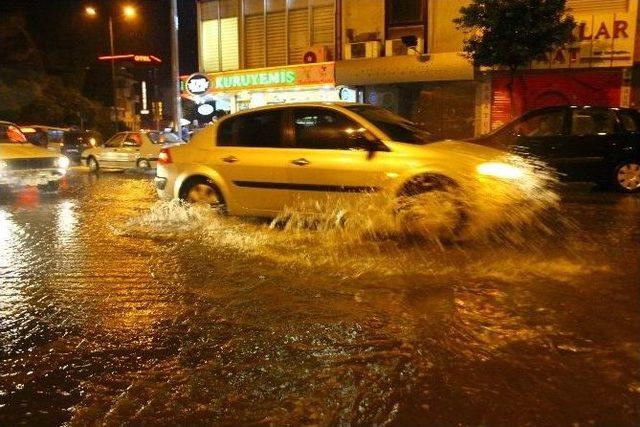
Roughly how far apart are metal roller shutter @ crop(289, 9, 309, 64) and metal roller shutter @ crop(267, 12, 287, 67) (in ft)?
0.87

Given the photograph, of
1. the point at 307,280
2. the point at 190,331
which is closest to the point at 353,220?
the point at 307,280

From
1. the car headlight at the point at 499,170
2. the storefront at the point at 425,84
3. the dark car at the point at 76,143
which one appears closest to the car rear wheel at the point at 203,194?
the car headlight at the point at 499,170

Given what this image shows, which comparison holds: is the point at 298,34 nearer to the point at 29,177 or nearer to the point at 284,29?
the point at 284,29

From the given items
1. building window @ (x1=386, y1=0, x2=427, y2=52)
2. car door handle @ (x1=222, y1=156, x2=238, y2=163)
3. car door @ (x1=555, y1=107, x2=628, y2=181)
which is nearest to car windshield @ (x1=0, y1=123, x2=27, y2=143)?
car door handle @ (x1=222, y1=156, x2=238, y2=163)

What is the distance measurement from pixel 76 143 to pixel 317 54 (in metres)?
10.6

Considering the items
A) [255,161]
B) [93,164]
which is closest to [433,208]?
[255,161]

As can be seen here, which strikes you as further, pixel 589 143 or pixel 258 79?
pixel 258 79

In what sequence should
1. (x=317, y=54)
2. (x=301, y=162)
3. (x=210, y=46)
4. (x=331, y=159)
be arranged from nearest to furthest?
(x=331, y=159), (x=301, y=162), (x=317, y=54), (x=210, y=46)

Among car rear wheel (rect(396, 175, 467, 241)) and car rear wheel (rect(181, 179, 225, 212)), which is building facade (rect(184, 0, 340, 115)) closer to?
car rear wheel (rect(181, 179, 225, 212))

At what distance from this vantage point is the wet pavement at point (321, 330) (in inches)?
126

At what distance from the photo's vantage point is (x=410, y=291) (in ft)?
16.6

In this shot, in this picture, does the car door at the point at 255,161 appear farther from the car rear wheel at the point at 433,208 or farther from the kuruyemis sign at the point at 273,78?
the kuruyemis sign at the point at 273,78

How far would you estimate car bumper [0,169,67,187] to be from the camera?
12.3 metres

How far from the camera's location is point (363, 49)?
754 inches
